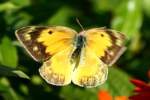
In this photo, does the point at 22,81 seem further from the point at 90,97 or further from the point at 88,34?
the point at 88,34

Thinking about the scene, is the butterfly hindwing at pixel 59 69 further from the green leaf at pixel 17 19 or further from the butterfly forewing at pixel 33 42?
the green leaf at pixel 17 19

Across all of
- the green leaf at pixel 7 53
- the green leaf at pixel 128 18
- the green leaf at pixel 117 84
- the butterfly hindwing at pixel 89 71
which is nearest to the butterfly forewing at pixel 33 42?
the butterfly hindwing at pixel 89 71

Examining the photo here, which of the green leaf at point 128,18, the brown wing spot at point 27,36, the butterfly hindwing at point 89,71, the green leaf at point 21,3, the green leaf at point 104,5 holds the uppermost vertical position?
the brown wing spot at point 27,36

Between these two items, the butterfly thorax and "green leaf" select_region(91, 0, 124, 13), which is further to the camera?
"green leaf" select_region(91, 0, 124, 13)

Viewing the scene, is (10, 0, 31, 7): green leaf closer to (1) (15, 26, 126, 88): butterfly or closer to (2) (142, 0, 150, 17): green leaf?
(1) (15, 26, 126, 88): butterfly

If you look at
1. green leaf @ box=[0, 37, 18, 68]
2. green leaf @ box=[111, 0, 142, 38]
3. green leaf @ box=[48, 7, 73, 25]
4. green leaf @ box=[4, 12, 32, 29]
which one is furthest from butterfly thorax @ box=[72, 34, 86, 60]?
green leaf @ box=[111, 0, 142, 38]

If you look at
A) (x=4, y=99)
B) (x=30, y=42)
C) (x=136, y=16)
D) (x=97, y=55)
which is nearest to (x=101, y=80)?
(x=97, y=55)
